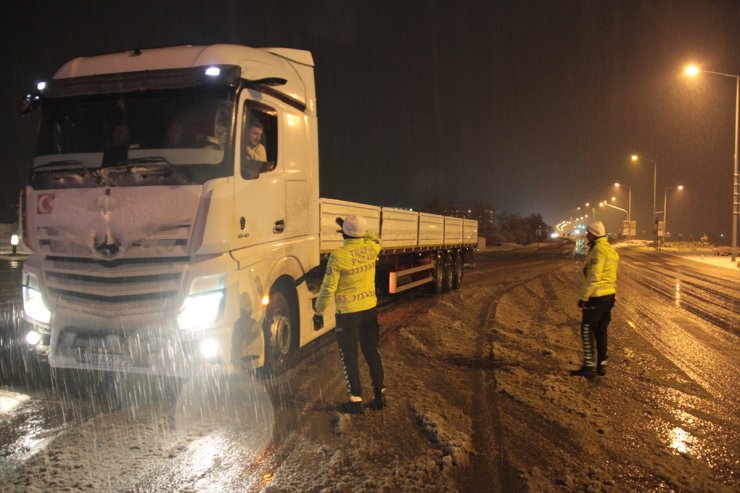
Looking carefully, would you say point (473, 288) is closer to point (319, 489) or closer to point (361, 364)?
point (361, 364)

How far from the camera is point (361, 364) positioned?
6.82 m

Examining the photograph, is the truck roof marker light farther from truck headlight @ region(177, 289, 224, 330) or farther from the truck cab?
truck headlight @ region(177, 289, 224, 330)

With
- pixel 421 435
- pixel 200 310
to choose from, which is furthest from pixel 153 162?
pixel 421 435

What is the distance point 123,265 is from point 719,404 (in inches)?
232

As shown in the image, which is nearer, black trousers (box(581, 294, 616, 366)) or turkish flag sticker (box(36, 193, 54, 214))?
turkish flag sticker (box(36, 193, 54, 214))

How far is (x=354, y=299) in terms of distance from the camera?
502 cm

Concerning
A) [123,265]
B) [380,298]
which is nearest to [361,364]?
[123,265]

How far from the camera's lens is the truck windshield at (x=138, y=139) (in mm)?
4941

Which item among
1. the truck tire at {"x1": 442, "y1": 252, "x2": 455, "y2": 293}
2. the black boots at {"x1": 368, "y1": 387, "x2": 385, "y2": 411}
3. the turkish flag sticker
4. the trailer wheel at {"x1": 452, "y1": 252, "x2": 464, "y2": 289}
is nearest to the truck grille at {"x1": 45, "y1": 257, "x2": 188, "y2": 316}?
the turkish flag sticker

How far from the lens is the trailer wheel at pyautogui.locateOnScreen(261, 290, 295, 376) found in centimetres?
570

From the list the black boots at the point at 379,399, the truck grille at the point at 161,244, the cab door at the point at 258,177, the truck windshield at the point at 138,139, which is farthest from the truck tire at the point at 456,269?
the truck grille at the point at 161,244

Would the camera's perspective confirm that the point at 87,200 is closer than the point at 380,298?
Yes

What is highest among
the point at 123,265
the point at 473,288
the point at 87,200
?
the point at 87,200

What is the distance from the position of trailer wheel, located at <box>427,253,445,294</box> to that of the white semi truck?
8.32m
